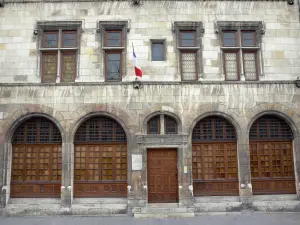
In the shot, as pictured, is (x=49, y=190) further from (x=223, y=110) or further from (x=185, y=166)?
(x=223, y=110)

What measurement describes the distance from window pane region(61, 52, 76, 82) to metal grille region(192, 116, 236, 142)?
232 inches

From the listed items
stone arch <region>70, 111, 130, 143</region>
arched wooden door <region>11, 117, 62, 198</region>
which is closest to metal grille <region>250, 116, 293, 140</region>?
stone arch <region>70, 111, 130, 143</region>

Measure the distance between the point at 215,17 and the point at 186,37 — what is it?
1558mm

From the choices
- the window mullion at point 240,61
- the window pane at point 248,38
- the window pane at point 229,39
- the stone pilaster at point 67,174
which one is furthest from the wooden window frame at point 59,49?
the window pane at point 248,38

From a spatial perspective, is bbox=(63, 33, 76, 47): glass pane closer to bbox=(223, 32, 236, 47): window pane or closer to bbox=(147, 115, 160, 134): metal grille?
bbox=(147, 115, 160, 134): metal grille

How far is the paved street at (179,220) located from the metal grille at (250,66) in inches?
229

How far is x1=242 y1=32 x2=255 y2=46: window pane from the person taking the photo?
43.0 feet

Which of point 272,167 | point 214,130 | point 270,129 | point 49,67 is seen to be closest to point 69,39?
point 49,67

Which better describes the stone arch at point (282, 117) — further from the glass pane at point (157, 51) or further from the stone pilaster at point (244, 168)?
the glass pane at point (157, 51)

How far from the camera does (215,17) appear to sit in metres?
13.0

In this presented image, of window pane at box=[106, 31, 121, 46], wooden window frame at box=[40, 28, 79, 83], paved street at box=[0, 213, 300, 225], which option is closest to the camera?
paved street at box=[0, 213, 300, 225]

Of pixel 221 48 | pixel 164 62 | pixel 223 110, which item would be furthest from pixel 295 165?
pixel 164 62

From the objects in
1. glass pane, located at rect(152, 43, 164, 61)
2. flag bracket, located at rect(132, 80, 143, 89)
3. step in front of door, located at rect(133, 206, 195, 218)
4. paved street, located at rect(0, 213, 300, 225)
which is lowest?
paved street, located at rect(0, 213, 300, 225)

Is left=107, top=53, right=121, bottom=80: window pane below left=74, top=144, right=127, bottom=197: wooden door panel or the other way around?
the other way around
